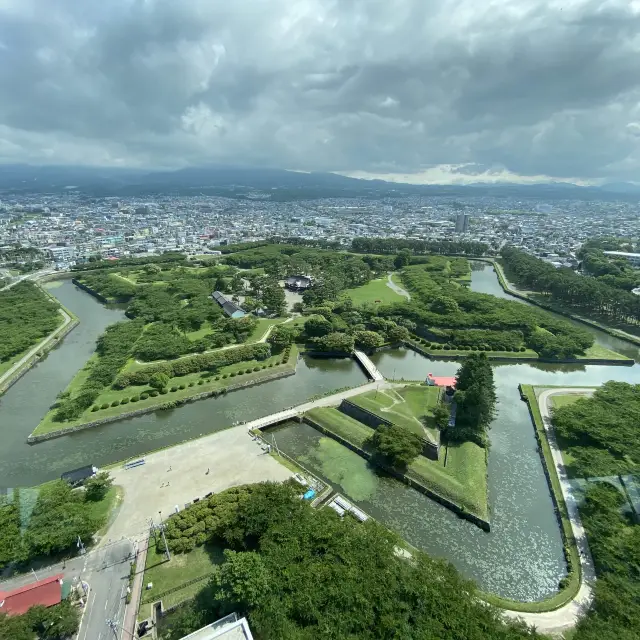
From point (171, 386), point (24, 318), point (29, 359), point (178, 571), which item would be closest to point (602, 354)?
point (171, 386)

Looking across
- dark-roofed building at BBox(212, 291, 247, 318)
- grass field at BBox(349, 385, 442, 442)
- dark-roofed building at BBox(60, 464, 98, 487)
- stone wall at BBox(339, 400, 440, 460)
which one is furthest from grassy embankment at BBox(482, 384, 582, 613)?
dark-roofed building at BBox(212, 291, 247, 318)

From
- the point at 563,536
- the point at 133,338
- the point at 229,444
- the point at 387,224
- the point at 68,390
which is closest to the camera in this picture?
the point at 563,536

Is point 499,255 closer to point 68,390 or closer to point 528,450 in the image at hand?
point 528,450

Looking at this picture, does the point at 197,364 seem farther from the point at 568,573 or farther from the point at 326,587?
the point at 568,573

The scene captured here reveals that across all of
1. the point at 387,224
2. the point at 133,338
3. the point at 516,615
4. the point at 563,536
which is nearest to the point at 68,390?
the point at 133,338

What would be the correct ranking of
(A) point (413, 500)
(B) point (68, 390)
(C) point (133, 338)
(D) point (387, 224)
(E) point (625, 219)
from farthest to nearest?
(E) point (625, 219) → (D) point (387, 224) → (C) point (133, 338) → (B) point (68, 390) → (A) point (413, 500)

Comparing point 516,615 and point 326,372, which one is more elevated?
point 516,615

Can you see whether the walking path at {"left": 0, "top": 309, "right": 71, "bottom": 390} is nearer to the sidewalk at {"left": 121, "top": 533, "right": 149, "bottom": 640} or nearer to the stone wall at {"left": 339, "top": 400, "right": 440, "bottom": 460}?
the sidewalk at {"left": 121, "top": 533, "right": 149, "bottom": 640}
